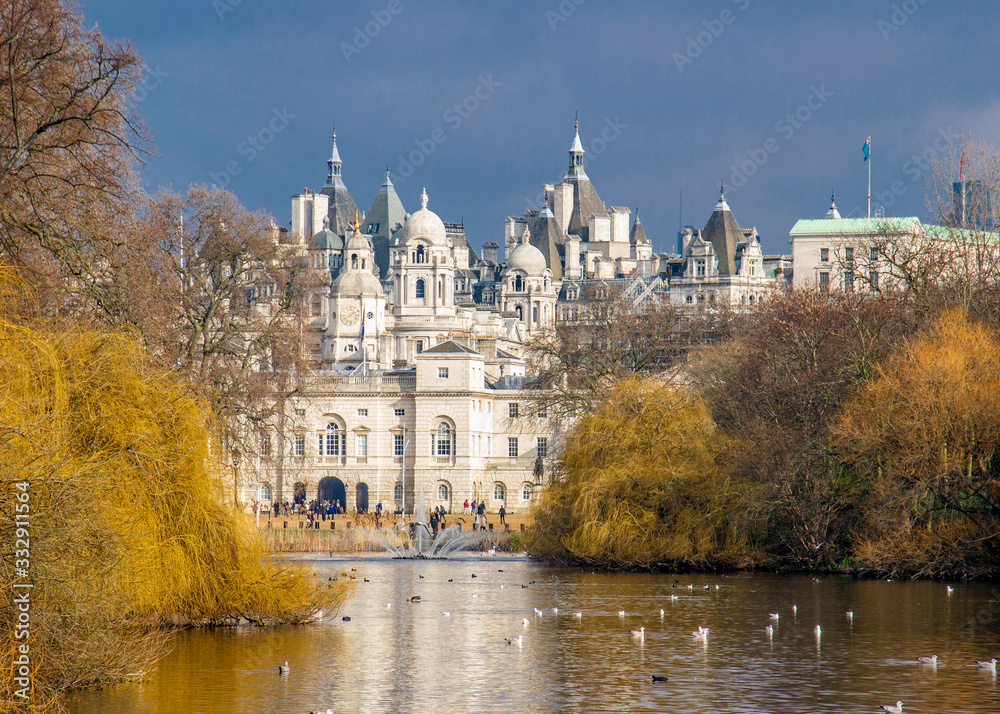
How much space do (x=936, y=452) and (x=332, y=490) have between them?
217 feet

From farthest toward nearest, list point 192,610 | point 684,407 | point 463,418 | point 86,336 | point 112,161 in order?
point 463,418
point 684,407
point 112,161
point 192,610
point 86,336

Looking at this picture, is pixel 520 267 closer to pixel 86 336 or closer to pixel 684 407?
pixel 684 407

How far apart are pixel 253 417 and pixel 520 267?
131 metres

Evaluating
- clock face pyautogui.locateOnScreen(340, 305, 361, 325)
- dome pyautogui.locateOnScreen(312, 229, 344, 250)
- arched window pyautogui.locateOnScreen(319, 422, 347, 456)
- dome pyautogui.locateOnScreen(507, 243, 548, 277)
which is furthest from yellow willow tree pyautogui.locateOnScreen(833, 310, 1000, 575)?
dome pyautogui.locateOnScreen(312, 229, 344, 250)

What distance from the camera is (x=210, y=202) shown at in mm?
47906

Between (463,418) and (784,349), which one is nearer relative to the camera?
(784,349)

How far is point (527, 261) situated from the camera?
176m

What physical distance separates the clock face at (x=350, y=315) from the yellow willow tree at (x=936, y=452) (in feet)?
300

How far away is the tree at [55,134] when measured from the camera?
2286 cm

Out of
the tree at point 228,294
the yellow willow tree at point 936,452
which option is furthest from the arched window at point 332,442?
the yellow willow tree at point 936,452

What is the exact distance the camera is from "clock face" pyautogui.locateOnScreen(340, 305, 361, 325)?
126875 mm

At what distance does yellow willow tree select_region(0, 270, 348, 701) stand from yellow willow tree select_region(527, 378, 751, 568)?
14.5 meters

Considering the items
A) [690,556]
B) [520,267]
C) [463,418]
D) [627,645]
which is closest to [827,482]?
[690,556]

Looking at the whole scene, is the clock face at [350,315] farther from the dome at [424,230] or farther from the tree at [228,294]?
the tree at [228,294]
